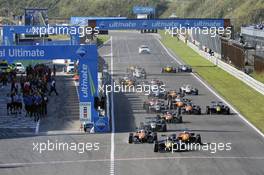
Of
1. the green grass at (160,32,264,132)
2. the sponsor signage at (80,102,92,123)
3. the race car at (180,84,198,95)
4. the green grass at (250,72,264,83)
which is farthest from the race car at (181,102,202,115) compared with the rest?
the green grass at (250,72,264,83)

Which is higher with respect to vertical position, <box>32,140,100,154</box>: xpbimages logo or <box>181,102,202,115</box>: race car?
<box>181,102,202,115</box>: race car

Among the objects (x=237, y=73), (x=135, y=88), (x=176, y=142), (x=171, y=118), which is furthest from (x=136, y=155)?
(x=237, y=73)

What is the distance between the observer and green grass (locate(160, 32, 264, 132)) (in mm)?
40831

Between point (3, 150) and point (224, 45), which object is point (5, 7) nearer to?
point (224, 45)

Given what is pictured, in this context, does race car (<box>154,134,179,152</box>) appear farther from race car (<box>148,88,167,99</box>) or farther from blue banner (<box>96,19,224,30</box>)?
blue banner (<box>96,19,224,30</box>)

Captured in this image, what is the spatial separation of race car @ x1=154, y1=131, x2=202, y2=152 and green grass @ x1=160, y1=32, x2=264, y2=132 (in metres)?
5.52

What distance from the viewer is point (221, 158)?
28297 millimetres

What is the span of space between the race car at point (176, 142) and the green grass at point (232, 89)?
552cm

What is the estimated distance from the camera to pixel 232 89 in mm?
52656

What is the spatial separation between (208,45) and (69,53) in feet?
169

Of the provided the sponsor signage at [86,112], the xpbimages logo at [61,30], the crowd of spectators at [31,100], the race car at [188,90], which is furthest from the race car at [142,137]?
the xpbimages logo at [61,30]

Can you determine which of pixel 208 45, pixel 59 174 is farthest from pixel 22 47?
pixel 208 45

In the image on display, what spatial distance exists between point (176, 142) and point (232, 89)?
2335cm

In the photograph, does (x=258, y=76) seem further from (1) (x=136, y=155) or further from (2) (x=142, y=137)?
(1) (x=136, y=155)
